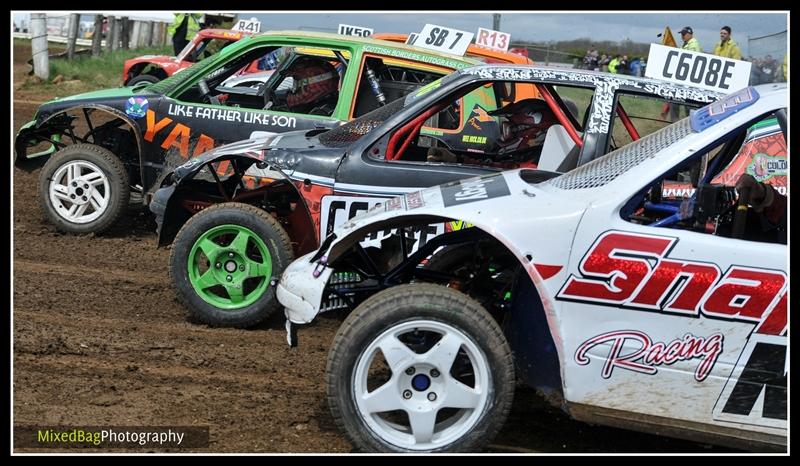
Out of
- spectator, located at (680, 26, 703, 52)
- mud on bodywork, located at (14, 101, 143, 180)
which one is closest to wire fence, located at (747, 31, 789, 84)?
spectator, located at (680, 26, 703, 52)

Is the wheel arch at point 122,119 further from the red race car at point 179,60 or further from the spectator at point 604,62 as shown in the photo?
the spectator at point 604,62

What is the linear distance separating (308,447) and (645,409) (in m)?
1.44

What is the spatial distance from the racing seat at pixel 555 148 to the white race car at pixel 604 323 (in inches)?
69.8

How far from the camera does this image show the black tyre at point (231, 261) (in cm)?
575

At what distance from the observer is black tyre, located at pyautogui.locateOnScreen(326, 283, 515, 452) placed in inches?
153

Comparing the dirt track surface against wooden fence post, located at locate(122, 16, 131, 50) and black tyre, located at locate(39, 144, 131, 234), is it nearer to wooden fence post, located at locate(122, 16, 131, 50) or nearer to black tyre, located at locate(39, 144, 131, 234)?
black tyre, located at locate(39, 144, 131, 234)

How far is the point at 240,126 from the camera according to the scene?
7648 mm

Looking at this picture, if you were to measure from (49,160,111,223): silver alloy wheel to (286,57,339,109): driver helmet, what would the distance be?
1.67 meters

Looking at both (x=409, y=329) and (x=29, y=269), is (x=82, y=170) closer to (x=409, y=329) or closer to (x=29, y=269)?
(x=29, y=269)

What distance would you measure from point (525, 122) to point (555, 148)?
0.54 m

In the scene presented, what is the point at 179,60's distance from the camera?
1650 cm

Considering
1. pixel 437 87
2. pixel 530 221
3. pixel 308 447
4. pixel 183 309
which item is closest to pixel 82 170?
pixel 183 309

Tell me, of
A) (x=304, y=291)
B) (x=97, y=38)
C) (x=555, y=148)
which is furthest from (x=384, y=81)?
(x=97, y=38)

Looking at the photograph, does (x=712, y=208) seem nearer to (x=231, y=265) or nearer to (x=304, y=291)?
(x=304, y=291)
